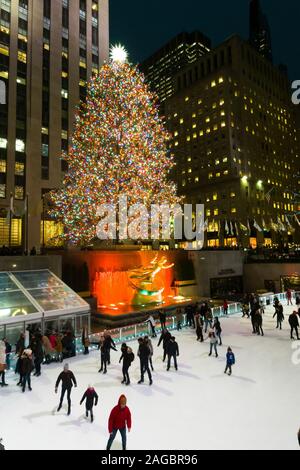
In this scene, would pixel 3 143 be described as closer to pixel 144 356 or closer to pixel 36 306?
pixel 36 306

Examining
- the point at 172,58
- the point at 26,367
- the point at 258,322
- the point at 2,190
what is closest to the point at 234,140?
the point at 2,190

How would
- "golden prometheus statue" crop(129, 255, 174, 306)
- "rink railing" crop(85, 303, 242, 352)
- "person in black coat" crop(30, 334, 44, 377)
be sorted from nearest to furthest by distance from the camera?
"person in black coat" crop(30, 334, 44, 377) < "rink railing" crop(85, 303, 242, 352) < "golden prometheus statue" crop(129, 255, 174, 306)

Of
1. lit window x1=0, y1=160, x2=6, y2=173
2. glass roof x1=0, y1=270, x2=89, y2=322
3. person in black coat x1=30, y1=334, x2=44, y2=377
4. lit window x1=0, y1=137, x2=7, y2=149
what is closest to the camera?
person in black coat x1=30, y1=334, x2=44, y2=377

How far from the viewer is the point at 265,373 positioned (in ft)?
37.7

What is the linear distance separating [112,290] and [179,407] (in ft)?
56.5

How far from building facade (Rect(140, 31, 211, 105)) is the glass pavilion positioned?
167 m

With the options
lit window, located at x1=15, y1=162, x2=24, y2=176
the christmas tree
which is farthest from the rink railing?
lit window, located at x1=15, y1=162, x2=24, y2=176

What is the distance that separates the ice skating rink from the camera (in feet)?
23.5

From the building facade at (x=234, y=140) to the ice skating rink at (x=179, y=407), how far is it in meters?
61.9

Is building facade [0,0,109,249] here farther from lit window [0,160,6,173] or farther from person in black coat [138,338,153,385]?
person in black coat [138,338,153,385]

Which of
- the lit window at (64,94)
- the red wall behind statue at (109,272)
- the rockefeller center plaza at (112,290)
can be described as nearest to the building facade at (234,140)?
the rockefeller center plaza at (112,290)

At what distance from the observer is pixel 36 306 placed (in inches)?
576
